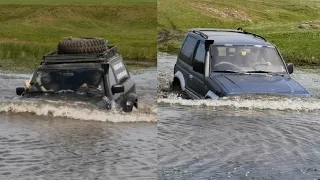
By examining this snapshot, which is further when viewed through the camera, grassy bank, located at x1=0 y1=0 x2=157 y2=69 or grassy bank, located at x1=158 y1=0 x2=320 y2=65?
grassy bank, located at x1=0 y1=0 x2=157 y2=69

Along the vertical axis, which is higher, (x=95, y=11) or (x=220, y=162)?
(x=220, y=162)

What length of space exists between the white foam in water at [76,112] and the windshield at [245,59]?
1571 mm

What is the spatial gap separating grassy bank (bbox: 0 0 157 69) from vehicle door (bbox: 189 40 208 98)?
20.8 meters

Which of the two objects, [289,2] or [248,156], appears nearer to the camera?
[248,156]

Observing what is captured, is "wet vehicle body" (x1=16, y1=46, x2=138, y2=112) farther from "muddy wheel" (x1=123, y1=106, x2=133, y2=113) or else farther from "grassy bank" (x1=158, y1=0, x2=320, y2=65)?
"grassy bank" (x1=158, y1=0, x2=320, y2=65)

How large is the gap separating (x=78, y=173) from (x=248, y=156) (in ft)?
6.53

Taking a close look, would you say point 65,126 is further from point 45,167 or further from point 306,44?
point 306,44

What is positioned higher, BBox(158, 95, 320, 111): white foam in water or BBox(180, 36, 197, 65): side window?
BBox(180, 36, 197, 65): side window

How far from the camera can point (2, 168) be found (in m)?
7.13

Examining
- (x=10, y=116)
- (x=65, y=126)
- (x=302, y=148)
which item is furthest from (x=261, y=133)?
(x=10, y=116)

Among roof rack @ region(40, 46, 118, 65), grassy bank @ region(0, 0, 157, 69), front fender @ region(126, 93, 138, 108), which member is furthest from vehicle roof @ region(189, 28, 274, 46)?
grassy bank @ region(0, 0, 157, 69)

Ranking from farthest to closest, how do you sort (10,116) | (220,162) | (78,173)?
(10,116), (220,162), (78,173)

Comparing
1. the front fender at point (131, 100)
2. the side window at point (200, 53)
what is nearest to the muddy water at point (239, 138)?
the front fender at point (131, 100)

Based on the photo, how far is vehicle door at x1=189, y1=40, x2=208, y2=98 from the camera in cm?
1098
